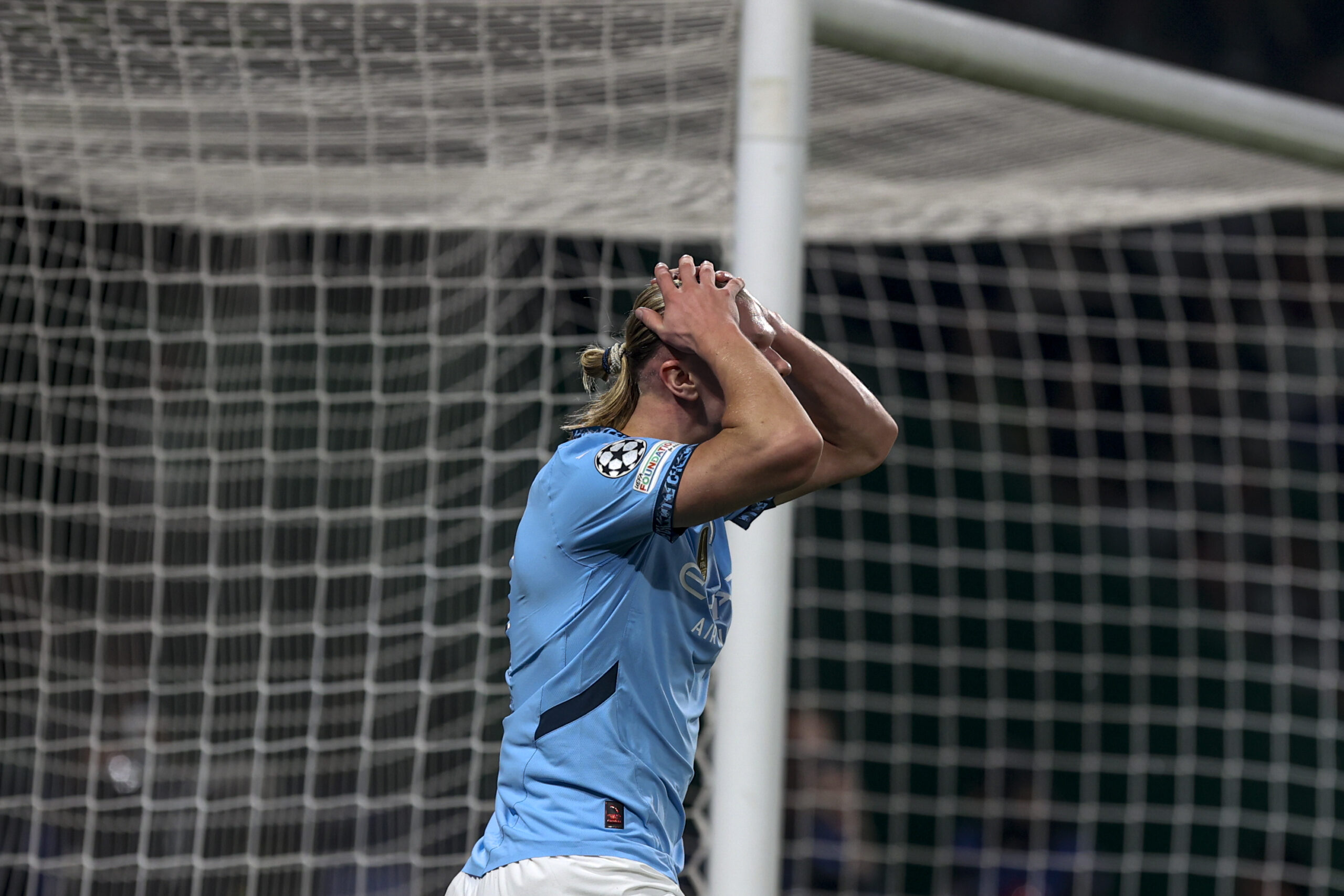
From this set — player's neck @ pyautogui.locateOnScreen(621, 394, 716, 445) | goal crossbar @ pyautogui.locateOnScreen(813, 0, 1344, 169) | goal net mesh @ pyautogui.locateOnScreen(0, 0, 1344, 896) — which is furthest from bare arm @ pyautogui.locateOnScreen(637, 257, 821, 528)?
goal crossbar @ pyautogui.locateOnScreen(813, 0, 1344, 169)

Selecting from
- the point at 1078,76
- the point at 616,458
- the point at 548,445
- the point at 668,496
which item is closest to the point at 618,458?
the point at 616,458

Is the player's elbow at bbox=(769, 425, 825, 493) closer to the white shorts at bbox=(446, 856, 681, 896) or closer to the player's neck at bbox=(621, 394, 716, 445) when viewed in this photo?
the player's neck at bbox=(621, 394, 716, 445)

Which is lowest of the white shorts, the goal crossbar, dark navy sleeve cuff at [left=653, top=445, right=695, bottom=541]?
the white shorts

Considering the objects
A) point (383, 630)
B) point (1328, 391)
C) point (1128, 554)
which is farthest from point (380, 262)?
point (1328, 391)

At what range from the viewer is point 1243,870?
6.90 metres

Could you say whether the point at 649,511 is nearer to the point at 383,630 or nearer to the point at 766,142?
the point at 766,142

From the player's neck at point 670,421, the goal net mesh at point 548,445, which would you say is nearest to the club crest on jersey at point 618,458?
the player's neck at point 670,421

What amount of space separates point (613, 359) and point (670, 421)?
14 cm

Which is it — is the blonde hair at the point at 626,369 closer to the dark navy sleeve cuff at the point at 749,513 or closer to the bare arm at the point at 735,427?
the bare arm at the point at 735,427

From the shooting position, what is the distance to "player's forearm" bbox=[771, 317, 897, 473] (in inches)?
89.5

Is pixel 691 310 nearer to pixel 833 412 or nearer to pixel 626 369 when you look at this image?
pixel 626 369

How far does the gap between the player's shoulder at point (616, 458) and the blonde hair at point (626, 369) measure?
0.28 feet

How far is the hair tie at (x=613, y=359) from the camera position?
6.82 feet

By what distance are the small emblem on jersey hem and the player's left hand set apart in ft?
2.09
